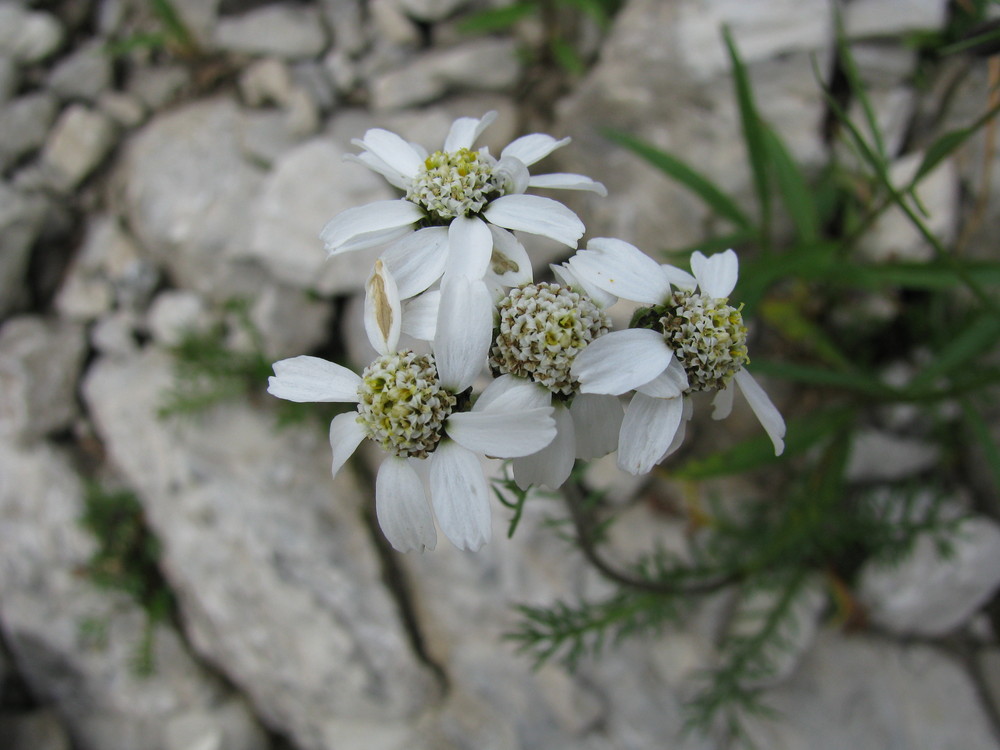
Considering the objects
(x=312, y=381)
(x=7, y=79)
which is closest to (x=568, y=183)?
(x=312, y=381)

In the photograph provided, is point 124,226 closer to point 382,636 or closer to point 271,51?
point 271,51

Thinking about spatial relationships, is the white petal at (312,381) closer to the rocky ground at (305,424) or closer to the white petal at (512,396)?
the white petal at (512,396)

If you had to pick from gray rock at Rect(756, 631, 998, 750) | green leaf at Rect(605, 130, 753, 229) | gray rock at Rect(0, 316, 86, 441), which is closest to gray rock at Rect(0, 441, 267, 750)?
gray rock at Rect(0, 316, 86, 441)

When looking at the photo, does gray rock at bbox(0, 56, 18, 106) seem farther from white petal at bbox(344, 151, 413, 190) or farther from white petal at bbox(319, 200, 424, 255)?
white petal at bbox(319, 200, 424, 255)

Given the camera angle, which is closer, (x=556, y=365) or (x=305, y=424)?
(x=556, y=365)

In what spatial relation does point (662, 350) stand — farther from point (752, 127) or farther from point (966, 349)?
point (966, 349)

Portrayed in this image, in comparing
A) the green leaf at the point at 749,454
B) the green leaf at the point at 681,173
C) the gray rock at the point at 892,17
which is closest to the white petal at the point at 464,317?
the green leaf at the point at 749,454

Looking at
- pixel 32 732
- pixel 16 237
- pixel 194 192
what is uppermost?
pixel 194 192
